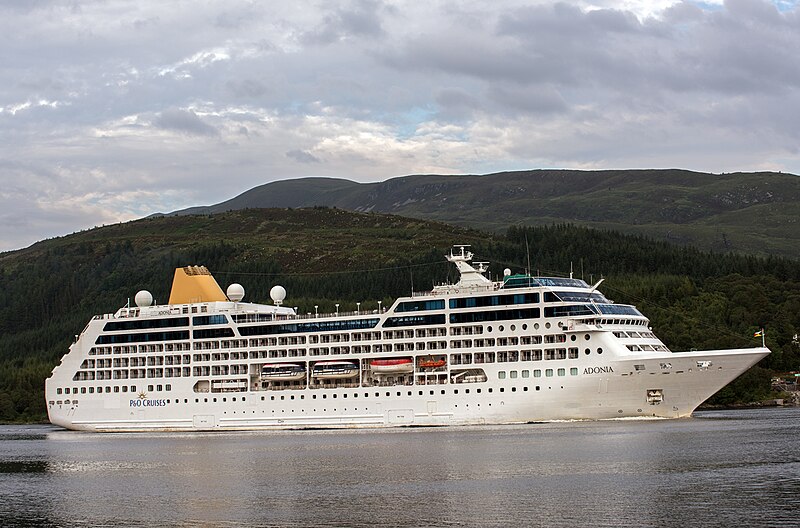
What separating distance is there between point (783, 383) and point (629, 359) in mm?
49499

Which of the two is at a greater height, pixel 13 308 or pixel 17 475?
pixel 13 308

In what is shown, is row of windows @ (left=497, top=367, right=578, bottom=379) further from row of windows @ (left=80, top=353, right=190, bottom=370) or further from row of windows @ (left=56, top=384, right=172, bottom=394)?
row of windows @ (left=56, top=384, right=172, bottom=394)

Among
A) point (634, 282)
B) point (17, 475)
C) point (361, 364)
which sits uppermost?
point (634, 282)

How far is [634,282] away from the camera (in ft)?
474

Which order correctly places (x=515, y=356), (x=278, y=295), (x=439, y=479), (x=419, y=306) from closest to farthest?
(x=439, y=479)
(x=515, y=356)
(x=419, y=306)
(x=278, y=295)

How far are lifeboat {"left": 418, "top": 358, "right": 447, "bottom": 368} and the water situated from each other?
6444 mm

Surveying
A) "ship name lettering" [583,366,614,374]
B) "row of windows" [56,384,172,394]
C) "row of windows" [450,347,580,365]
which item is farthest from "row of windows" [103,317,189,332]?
"ship name lettering" [583,366,614,374]

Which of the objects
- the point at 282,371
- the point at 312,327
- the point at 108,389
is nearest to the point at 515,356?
the point at 312,327

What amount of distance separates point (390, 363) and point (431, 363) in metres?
2.98

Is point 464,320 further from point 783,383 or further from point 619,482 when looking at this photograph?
point 783,383

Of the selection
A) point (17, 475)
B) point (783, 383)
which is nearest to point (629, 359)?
point (17, 475)

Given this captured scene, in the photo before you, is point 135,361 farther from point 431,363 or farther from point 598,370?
point 598,370

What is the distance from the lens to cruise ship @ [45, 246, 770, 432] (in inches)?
2717

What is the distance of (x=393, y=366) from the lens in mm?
75688
